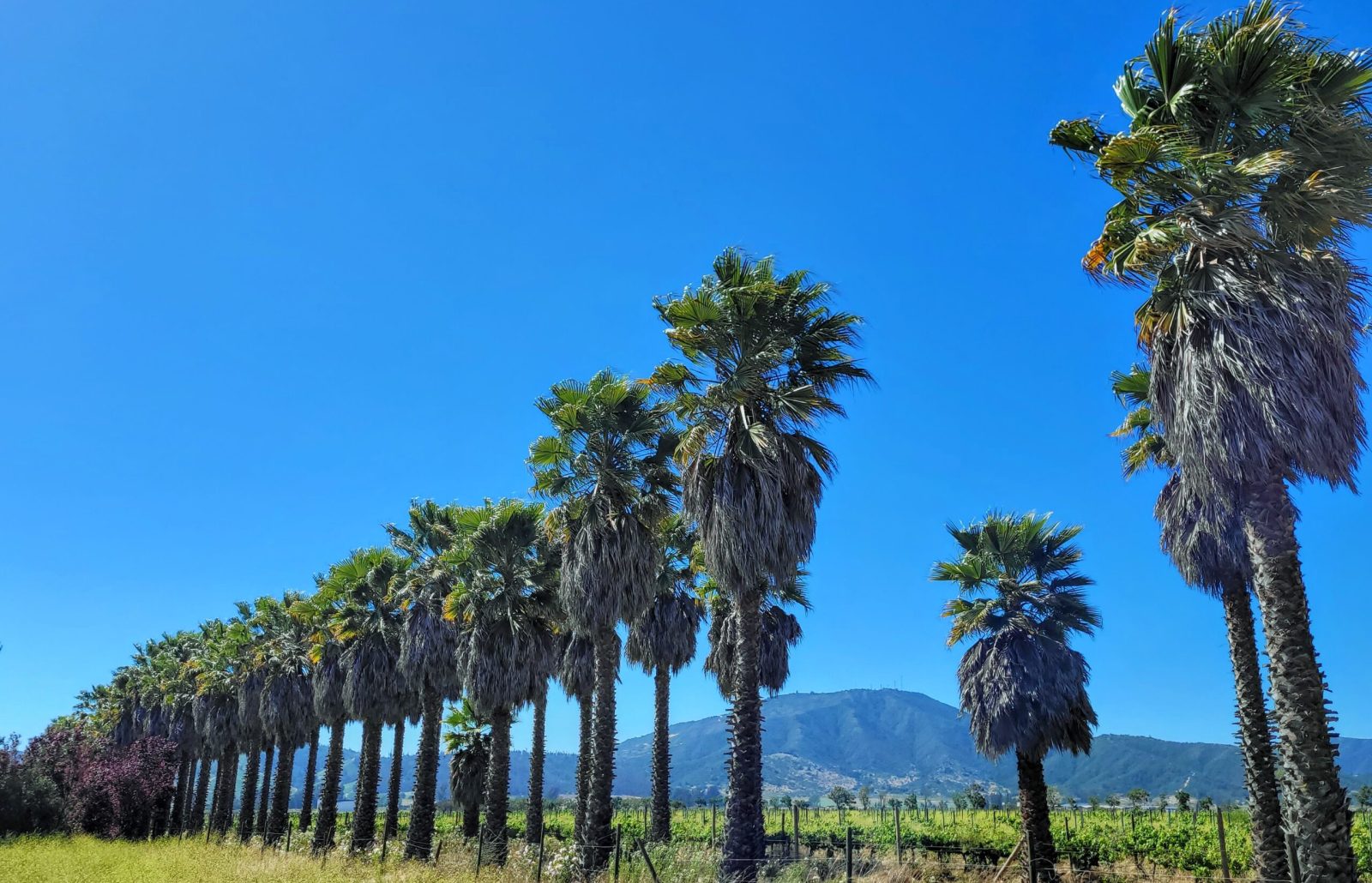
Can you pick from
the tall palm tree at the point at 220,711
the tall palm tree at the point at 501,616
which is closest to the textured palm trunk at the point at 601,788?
the tall palm tree at the point at 501,616

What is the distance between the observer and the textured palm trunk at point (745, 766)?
17.2 metres

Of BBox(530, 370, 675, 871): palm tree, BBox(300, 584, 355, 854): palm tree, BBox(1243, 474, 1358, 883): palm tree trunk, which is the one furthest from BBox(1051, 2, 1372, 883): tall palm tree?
BBox(300, 584, 355, 854): palm tree

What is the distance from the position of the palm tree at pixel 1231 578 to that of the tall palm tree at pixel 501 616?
1736cm

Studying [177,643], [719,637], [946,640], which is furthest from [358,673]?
[177,643]

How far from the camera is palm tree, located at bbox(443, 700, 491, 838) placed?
3712 cm

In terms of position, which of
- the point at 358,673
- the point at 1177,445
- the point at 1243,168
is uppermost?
the point at 1243,168

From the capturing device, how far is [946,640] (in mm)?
26812

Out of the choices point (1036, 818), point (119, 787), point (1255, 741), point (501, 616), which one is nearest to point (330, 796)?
point (501, 616)

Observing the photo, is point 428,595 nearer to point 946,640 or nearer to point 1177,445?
point 946,640

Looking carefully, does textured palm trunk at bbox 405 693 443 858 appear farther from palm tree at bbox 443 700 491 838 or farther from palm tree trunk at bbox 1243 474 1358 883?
palm tree trunk at bbox 1243 474 1358 883

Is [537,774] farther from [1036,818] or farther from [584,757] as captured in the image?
[1036,818]

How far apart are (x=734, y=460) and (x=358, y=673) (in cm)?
2172

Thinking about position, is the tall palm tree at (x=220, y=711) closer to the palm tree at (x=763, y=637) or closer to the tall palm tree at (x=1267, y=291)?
the palm tree at (x=763, y=637)

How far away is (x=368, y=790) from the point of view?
34.0 metres
